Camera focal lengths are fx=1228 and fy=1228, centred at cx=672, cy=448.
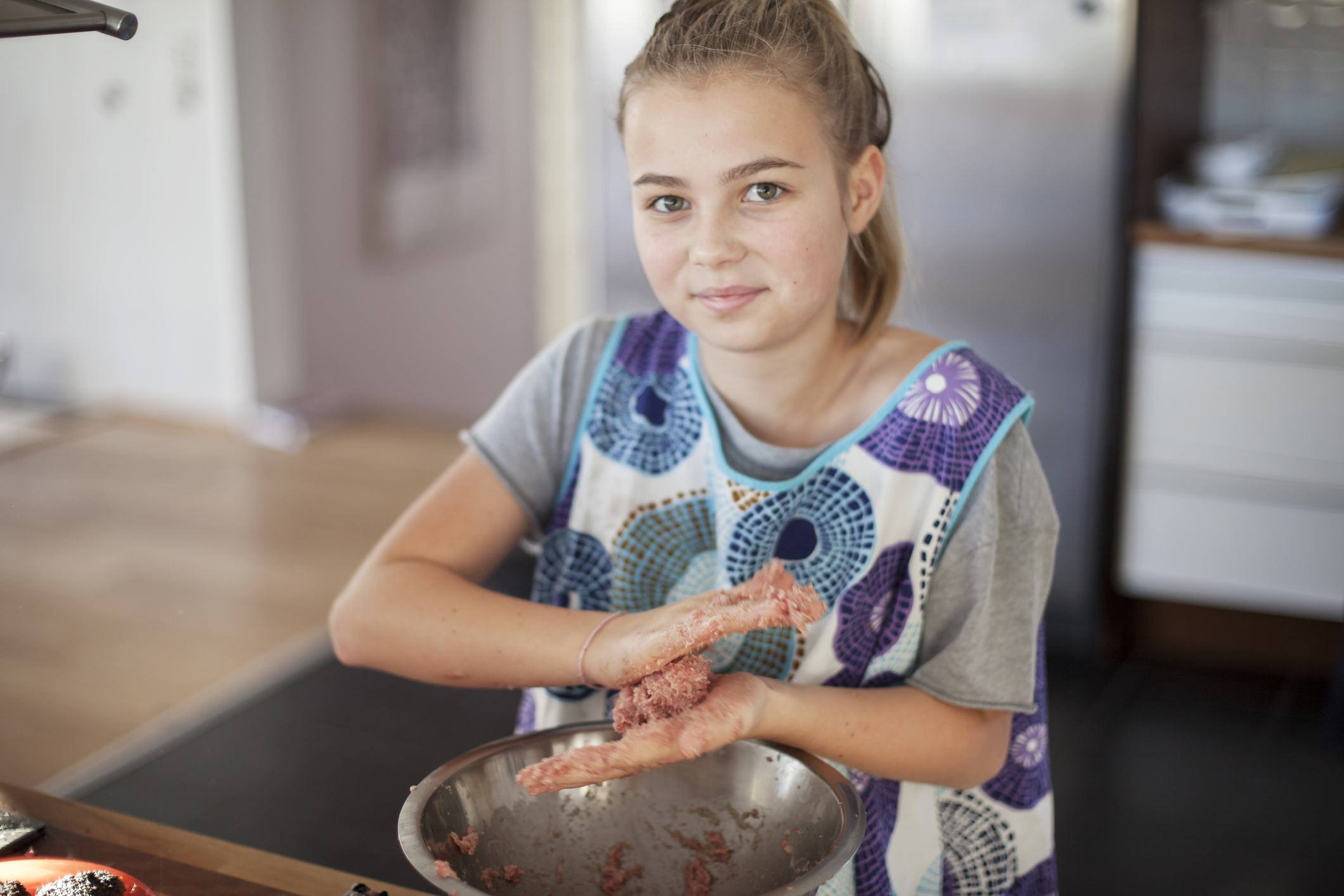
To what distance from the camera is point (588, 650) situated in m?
0.99

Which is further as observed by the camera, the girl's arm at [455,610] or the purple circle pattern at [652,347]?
the purple circle pattern at [652,347]

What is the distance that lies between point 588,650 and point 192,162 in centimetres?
350

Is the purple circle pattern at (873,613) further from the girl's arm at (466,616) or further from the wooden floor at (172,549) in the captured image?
the wooden floor at (172,549)

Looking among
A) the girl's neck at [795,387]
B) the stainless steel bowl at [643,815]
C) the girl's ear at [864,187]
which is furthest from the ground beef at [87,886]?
the girl's ear at [864,187]

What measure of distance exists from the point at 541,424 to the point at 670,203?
0.28m

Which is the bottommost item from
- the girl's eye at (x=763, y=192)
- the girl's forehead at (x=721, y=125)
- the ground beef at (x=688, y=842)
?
the ground beef at (x=688, y=842)

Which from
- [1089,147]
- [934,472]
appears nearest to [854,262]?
[934,472]

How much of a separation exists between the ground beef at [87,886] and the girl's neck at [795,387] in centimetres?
64

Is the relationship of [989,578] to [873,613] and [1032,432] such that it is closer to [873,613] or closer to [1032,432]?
[873,613]

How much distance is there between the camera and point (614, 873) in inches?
35.3

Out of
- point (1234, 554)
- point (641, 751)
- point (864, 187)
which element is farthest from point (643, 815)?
point (1234, 554)

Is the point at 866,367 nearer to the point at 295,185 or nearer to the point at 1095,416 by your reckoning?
the point at 1095,416

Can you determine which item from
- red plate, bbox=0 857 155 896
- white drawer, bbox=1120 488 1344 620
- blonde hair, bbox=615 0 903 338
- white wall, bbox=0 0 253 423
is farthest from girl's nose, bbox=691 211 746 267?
white wall, bbox=0 0 253 423

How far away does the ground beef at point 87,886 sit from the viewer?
2.52ft
